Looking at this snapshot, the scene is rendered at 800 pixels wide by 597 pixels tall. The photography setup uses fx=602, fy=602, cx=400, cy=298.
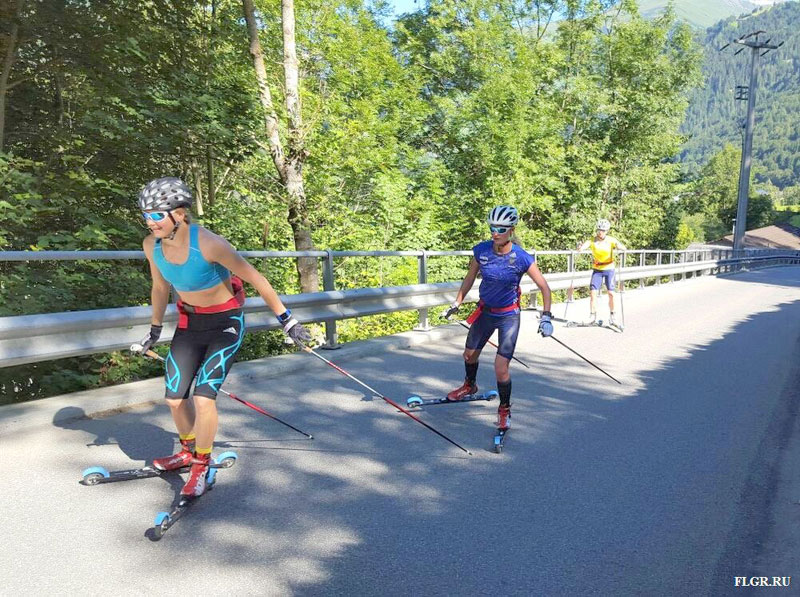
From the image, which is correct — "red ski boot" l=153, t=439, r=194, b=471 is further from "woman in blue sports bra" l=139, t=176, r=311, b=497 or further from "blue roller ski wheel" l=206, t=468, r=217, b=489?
"blue roller ski wheel" l=206, t=468, r=217, b=489

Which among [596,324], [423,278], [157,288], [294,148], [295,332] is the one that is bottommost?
[596,324]

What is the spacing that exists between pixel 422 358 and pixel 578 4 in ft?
96.4

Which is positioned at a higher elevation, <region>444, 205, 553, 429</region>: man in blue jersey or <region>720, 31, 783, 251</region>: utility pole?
<region>720, 31, 783, 251</region>: utility pole

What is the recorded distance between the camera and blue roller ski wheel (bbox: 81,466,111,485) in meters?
3.67

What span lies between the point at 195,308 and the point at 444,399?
2676mm

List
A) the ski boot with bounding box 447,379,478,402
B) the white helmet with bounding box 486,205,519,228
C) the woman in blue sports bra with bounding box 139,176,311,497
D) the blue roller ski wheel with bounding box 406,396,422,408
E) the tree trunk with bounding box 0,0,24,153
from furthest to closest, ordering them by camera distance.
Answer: the tree trunk with bounding box 0,0,24,153 → the ski boot with bounding box 447,379,478,402 → the blue roller ski wheel with bounding box 406,396,422,408 → the white helmet with bounding box 486,205,519,228 → the woman in blue sports bra with bounding box 139,176,311,497

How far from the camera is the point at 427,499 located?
11.9 feet

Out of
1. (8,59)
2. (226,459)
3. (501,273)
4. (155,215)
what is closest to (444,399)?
(501,273)

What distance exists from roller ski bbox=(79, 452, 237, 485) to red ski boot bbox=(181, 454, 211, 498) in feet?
0.29

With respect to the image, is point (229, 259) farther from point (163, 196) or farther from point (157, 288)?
point (157, 288)

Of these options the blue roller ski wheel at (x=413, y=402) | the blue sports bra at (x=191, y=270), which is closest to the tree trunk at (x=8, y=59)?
the blue sports bra at (x=191, y=270)

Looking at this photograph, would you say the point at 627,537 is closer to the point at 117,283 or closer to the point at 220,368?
the point at 220,368

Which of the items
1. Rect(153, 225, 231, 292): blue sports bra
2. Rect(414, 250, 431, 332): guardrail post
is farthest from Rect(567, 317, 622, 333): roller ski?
Rect(153, 225, 231, 292): blue sports bra

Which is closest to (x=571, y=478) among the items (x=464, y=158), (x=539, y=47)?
(x=464, y=158)
